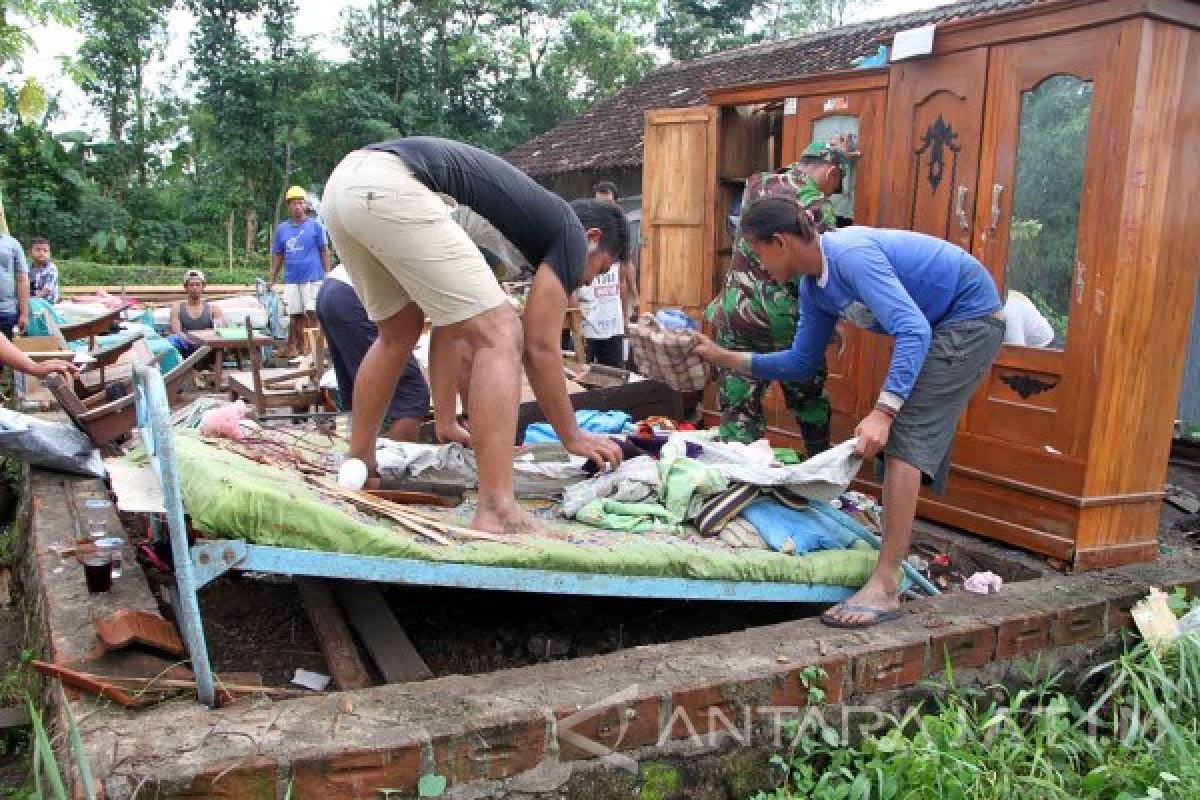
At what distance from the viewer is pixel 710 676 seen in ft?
8.65

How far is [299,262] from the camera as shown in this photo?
413 inches

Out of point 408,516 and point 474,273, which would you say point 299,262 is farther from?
point 408,516

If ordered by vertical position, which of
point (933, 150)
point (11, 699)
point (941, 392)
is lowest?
point (11, 699)

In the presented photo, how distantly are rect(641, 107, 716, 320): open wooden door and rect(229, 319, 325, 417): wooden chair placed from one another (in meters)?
2.61

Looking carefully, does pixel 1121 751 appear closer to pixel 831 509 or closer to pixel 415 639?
pixel 831 509

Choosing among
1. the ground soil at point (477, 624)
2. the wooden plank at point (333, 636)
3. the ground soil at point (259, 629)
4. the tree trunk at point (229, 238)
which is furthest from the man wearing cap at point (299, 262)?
the tree trunk at point (229, 238)

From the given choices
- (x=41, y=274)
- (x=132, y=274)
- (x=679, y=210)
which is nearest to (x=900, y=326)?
(x=679, y=210)

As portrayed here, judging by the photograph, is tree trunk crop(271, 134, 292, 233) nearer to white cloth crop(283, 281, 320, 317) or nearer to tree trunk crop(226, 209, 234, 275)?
tree trunk crop(226, 209, 234, 275)

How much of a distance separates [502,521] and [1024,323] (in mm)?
2427

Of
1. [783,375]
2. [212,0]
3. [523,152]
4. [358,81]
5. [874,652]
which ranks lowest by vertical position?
[874,652]

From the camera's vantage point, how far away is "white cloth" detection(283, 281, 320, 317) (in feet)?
34.5

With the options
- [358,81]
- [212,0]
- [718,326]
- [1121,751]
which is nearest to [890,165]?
[718,326]

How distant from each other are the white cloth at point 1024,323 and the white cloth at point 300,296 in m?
8.17

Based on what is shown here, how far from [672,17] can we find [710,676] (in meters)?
23.3
